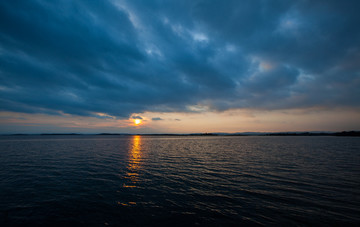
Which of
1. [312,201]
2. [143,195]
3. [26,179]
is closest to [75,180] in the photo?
[26,179]

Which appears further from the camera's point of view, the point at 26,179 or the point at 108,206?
the point at 26,179

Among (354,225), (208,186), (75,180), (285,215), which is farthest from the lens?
(75,180)

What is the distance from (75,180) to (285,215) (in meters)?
22.3

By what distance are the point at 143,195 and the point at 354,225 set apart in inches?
605

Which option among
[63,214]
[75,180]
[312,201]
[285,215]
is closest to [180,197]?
[285,215]

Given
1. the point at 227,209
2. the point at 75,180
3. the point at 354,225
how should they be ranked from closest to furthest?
the point at 354,225
the point at 227,209
the point at 75,180

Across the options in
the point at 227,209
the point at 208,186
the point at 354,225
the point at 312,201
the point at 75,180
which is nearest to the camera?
the point at 354,225

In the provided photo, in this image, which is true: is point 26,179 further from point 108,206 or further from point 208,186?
point 208,186

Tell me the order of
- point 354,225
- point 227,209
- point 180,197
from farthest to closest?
point 180,197, point 227,209, point 354,225

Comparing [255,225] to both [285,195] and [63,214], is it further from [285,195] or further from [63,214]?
[63,214]

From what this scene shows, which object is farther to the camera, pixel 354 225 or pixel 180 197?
pixel 180 197

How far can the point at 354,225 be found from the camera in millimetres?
9938

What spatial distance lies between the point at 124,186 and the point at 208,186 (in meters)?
9.41

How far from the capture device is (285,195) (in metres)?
14.6
